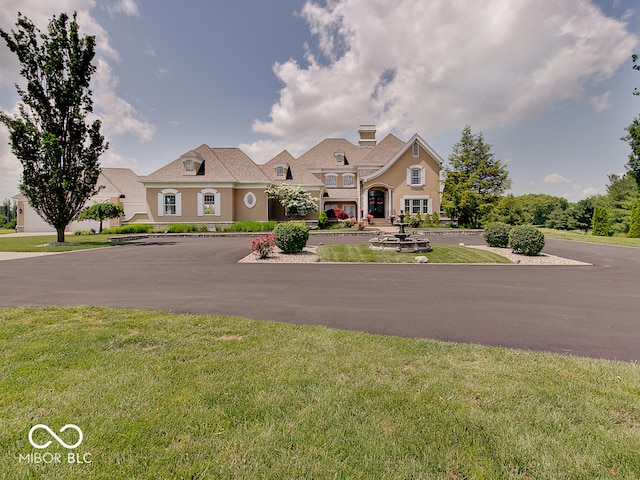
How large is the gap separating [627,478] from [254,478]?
2.39 meters

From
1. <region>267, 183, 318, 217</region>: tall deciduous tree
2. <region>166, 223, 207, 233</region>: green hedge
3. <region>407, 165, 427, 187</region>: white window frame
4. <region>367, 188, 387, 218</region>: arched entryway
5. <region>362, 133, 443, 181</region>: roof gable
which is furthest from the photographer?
<region>367, 188, 387, 218</region>: arched entryway

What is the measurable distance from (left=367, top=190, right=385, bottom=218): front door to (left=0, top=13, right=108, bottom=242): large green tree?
2356 cm

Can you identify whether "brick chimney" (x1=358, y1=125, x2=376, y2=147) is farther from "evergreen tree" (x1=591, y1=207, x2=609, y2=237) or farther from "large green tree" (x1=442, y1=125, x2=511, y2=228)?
"evergreen tree" (x1=591, y1=207, x2=609, y2=237)

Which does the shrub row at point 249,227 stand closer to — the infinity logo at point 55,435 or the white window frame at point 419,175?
the white window frame at point 419,175

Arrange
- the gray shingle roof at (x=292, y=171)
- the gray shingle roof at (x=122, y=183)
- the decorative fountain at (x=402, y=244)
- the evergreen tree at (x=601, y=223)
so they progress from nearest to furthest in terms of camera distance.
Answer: the decorative fountain at (x=402, y=244) < the evergreen tree at (x=601, y=223) < the gray shingle roof at (x=292, y=171) < the gray shingle roof at (x=122, y=183)

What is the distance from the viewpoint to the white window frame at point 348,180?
1350 inches

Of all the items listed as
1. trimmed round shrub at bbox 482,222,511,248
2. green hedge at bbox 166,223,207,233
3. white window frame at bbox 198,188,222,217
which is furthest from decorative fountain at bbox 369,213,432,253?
green hedge at bbox 166,223,207,233

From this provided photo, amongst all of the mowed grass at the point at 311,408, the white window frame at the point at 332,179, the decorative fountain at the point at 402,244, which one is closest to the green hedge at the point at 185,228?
the white window frame at the point at 332,179

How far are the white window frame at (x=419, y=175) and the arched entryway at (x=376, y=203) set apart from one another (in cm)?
323

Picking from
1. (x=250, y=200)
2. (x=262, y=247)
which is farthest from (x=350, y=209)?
(x=262, y=247)

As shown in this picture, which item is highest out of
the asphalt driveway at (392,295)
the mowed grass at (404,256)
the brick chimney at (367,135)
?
the brick chimney at (367,135)

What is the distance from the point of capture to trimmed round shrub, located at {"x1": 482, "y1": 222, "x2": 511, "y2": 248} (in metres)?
14.7

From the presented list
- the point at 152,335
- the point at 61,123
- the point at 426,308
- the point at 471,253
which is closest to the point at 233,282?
the point at 152,335

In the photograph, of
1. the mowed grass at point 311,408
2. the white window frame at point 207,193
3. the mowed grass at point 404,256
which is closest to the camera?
the mowed grass at point 311,408
